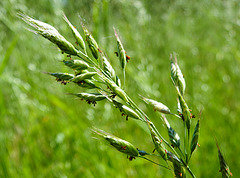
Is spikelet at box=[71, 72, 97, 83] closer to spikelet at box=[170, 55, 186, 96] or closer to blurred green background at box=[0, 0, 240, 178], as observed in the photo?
spikelet at box=[170, 55, 186, 96]

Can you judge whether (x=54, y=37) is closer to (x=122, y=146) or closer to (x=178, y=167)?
(x=122, y=146)

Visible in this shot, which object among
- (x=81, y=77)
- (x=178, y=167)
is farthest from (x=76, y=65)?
(x=178, y=167)

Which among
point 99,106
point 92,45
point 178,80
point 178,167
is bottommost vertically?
point 99,106

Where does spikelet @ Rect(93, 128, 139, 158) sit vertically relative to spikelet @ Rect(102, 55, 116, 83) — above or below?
below

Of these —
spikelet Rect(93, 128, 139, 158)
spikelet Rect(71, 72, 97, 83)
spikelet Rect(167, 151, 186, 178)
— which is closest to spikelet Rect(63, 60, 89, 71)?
spikelet Rect(71, 72, 97, 83)

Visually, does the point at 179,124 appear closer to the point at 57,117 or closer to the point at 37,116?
the point at 57,117

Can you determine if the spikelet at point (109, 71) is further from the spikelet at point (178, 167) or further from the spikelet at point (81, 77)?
the spikelet at point (178, 167)

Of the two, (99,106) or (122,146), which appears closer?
(122,146)

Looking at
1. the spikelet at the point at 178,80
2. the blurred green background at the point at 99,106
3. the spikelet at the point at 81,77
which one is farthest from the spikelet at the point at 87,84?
the blurred green background at the point at 99,106
